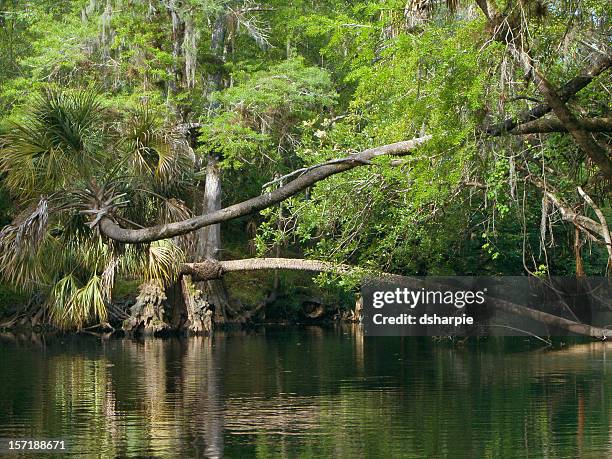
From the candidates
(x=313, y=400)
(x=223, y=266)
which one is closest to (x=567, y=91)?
(x=313, y=400)

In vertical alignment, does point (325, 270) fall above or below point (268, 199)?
below

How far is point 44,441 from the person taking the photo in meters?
12.3

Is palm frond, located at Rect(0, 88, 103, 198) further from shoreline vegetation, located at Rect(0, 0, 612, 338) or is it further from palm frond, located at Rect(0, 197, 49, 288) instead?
palm frond, located at Rect(0, 197, 49, 288)

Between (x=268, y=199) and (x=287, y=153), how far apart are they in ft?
67.5

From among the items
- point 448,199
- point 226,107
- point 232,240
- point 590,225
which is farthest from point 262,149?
point 590,225

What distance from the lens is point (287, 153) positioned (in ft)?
112

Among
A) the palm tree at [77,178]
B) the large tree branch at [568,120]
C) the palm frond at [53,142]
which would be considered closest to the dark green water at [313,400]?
the palm tree at [77,178]

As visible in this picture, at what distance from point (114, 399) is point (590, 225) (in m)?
7.62

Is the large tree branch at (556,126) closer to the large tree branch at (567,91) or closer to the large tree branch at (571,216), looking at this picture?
the large tree branch at (567,91)

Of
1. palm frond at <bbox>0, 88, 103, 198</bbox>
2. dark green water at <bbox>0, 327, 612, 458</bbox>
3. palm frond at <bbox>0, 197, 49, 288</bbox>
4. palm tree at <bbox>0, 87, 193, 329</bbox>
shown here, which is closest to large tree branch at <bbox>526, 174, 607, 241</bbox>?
dark green water at <bbox>0, 327, 612, 458</bbox>

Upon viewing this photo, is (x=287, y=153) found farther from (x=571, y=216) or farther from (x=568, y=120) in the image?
(x=568, y=120)

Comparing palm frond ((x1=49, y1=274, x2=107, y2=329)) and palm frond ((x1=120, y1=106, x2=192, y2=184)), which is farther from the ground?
palm frond ((x1=120, y1=106, x2=192, y2=184))

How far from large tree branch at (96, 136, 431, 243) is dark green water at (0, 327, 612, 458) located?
7.36ft

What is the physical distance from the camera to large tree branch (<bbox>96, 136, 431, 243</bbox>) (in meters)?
13.7
